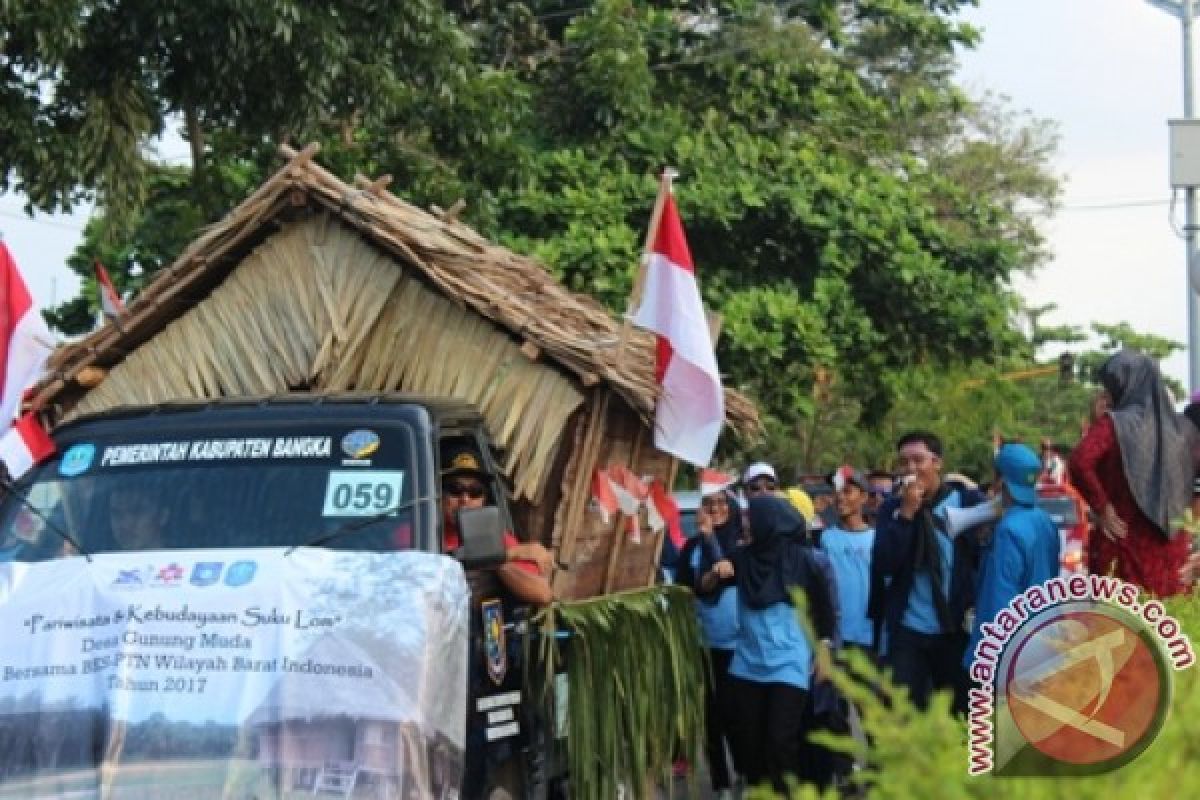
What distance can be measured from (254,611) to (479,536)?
82cm

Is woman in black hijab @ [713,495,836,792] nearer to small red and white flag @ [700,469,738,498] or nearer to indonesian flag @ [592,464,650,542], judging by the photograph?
indonesian flag @ [592,464,650,542]

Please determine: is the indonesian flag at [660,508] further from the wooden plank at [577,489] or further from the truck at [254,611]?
the truck at [254,611]

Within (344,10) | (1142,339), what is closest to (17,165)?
(344,10)

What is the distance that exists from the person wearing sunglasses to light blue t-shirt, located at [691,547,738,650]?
2.43 meters

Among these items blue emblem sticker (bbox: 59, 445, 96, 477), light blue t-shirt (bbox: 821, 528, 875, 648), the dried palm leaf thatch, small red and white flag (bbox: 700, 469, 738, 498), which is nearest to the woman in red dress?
the dried palm leaf thatch

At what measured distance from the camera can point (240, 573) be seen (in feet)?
20.7

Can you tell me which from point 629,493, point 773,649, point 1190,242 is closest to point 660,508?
point 629,493

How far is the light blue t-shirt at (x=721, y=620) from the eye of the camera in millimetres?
10062

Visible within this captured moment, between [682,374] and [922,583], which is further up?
[682,374]

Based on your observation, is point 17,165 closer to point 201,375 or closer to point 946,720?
point 201,375

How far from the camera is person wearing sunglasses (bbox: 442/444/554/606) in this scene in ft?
23.8

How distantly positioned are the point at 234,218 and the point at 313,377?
2.59 ft

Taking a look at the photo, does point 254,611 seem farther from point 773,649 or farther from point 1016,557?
point 773,649

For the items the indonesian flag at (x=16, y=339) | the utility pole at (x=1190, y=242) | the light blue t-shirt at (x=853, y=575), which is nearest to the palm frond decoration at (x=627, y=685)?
the light blue t-shirt at (x=853, y=575)
